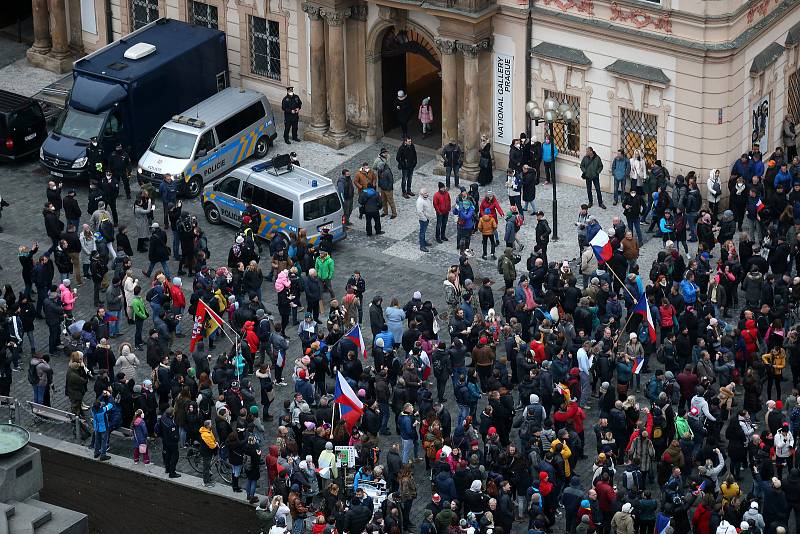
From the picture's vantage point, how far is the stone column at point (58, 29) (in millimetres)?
57625

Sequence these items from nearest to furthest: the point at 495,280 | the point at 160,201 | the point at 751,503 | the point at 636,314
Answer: the point at 751,503 → the point at 636,314 → the point at 495,280 → the point at 160,201

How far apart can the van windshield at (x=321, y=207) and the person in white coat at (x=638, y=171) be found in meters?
7.31

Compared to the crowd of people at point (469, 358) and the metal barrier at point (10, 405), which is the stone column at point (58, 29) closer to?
the crowd of people at point (469, 358)

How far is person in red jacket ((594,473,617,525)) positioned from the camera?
36062 millimetres

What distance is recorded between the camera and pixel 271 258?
4706cm

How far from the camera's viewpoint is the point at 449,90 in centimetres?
5094

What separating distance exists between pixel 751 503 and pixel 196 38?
79.6 ft

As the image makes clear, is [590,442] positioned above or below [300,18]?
below

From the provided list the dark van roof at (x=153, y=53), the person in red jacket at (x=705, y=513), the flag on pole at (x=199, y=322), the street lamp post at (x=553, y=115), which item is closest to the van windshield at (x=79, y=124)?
the dark van roof at (x=153, y=53)

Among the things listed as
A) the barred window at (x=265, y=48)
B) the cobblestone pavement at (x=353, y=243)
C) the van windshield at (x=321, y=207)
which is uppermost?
the barred window at (x=265, y=48)

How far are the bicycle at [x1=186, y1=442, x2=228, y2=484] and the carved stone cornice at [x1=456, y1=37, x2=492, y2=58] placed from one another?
14.8 m

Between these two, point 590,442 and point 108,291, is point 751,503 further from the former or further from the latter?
point 108,291

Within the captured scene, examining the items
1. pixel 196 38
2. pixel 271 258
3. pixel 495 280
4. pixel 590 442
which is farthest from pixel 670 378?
pixel 196 38

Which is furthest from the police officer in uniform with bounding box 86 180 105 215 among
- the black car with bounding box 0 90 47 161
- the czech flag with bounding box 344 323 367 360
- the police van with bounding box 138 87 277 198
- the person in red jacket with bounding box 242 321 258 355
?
the czech flag with bounding box 344 323 367 360
